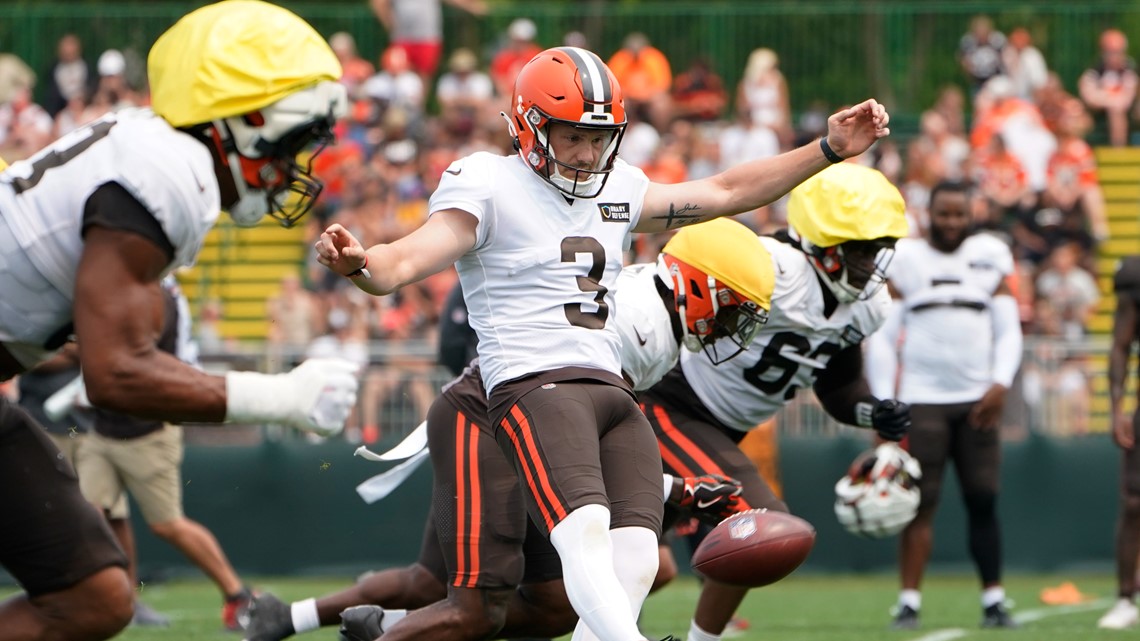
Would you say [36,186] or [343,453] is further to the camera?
[343,453]

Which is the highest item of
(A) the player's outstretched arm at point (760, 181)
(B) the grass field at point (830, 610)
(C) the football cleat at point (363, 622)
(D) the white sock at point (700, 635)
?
(A) the player's outstretched arm at point (760, 181)

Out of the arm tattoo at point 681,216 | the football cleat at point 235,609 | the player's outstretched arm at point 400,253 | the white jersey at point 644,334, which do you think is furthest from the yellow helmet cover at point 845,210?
the football cleat at point 235,609

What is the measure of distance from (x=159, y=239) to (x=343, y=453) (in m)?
7.31

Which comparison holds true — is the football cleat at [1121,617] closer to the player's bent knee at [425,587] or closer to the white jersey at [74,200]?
the player's bent knee at [425,587]

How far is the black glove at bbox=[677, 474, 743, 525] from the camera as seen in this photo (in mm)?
5285

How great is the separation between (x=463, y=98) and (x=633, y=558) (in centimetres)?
1190

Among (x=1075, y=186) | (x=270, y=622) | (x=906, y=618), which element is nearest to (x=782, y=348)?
(x=270, y=622)

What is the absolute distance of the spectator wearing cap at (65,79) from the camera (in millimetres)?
16234

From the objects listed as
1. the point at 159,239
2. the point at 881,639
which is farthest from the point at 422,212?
the point at 159,239

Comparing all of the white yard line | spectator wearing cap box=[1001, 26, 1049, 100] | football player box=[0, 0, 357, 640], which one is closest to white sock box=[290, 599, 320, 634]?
football player box=[0, 0, 357, 640]

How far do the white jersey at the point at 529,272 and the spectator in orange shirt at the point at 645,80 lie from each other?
11.5 metres

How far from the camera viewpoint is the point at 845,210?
5848 mm

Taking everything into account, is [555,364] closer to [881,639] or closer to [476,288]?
[476,288]

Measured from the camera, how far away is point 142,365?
148 inches
